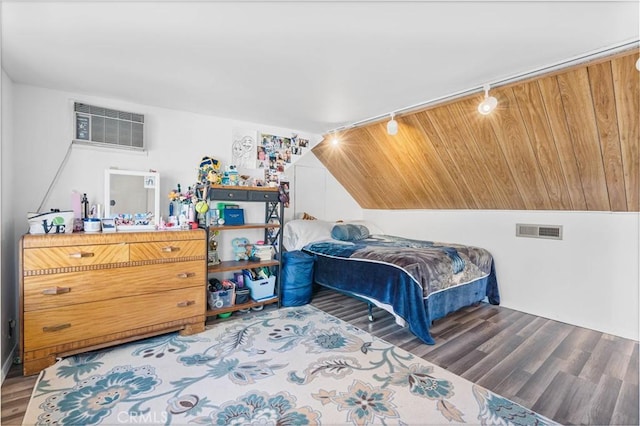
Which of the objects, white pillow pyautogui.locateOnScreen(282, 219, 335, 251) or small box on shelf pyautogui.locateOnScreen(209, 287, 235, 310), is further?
white pillow pyautogui.locateOnScreen(282, 219, 335, 251)

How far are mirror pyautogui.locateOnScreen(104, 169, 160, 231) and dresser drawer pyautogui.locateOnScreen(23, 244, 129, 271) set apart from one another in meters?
0.36

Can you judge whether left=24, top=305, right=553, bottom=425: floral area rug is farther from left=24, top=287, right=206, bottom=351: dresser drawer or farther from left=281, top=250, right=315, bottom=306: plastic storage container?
left=281, top=250, right=315, bottom=306: plastic storage container

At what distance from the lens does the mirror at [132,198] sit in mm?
2680

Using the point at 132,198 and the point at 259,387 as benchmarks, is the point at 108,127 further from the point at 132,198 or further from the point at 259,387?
the point at 259,387

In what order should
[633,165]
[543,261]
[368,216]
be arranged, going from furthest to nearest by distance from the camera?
[368,216]
[543,261]
[633,165]

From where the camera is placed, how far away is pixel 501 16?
5.05 ft

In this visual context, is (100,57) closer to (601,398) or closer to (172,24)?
(172,24)

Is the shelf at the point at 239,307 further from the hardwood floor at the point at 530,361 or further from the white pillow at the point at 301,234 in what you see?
the white pillow at the point at 301,234

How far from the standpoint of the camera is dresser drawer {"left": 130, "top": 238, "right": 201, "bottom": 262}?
2.40 meters

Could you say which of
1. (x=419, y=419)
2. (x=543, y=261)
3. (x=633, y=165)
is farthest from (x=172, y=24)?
(x=543, y=261)

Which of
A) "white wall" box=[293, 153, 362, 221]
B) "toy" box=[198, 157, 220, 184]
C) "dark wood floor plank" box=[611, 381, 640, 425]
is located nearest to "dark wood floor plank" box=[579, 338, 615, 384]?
"dark wood floor plank" box=[611, 381, 640, 425]

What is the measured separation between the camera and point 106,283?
→ 7.41 feet

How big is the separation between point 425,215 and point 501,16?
317 centimetres

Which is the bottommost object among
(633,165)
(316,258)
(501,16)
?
(316,258)
